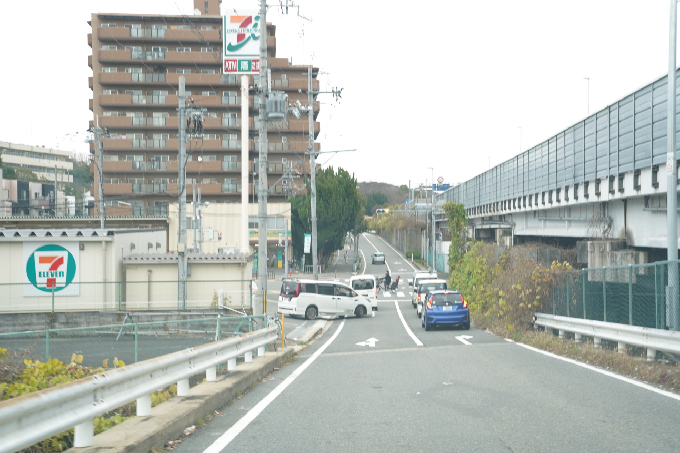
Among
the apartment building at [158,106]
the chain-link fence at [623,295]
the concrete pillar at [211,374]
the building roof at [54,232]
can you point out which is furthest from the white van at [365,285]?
the apartment building at [158,106]

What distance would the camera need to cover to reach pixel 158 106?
74.9m

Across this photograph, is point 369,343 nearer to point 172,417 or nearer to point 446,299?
point 446,299

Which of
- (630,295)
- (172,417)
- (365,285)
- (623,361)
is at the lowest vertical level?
(365,285)

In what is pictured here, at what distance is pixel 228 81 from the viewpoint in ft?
249

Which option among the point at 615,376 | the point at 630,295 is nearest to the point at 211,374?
the point at 615,376

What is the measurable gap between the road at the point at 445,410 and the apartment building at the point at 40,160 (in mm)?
111836

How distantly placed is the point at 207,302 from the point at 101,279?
538 centimetres

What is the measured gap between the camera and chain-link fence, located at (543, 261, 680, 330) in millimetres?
11506

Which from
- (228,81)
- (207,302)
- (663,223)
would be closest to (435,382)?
(663,223)

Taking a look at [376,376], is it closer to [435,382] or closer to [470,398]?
[435,382]

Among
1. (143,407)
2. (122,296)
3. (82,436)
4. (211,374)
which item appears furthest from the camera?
(122,296)

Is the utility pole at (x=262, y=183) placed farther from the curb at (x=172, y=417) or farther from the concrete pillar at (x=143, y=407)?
the concrete pillar at (x=143, y=407)

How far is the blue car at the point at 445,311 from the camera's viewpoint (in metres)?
23.6

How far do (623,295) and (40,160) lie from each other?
126 m
